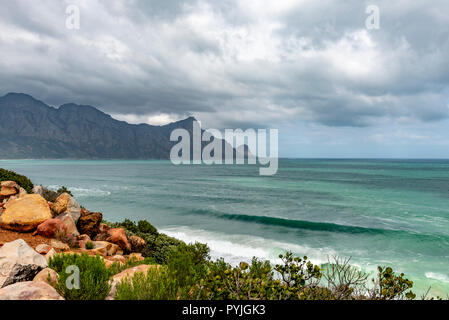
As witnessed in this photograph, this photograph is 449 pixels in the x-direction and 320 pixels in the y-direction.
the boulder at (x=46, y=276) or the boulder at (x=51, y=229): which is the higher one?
the boulder at (x=46, y=276)

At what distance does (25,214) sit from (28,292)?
898 centimetres

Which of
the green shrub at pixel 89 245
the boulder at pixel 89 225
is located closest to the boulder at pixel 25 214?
the boulder at pixel 89 225

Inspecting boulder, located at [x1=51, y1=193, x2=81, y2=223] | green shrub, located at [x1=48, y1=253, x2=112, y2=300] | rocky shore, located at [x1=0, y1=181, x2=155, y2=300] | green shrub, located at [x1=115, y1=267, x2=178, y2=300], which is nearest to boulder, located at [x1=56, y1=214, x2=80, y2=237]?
rocky shore, located at [x1=0, y1=181, x2=155, y2=300]

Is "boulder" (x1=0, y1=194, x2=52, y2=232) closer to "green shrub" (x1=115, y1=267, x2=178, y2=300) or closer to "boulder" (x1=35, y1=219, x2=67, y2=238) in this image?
"boulder" (x1=35, y1=219, x2=67, y2=238)

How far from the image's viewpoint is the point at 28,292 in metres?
4.18

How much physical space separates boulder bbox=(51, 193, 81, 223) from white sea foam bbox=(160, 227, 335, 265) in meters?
9.79

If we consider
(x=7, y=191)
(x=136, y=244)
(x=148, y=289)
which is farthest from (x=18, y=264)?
(x=7, y=191)

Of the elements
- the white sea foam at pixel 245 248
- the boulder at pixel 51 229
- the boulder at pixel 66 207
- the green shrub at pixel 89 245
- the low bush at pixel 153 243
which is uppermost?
the boulder at pixel 66 207

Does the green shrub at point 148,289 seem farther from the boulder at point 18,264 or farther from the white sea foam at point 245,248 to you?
the white sea foam at point 245,248

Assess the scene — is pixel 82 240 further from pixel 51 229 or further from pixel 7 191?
pixel 7 191

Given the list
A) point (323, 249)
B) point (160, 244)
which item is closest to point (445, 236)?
point (323, 249)

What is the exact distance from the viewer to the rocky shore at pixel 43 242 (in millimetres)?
5200
